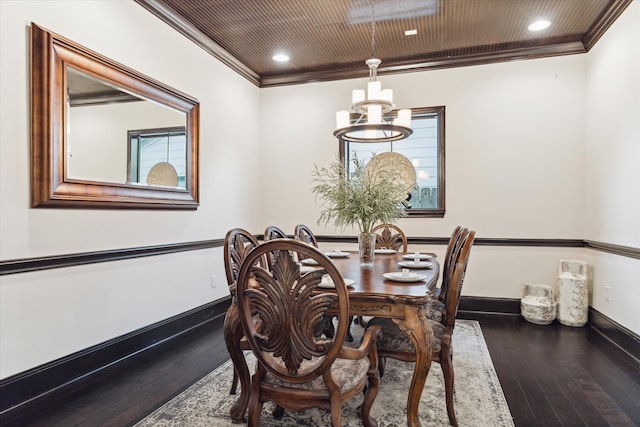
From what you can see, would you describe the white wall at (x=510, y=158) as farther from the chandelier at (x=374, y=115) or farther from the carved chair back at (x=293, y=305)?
the carved chair back at (x=293, y=305)

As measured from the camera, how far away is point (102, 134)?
2.76 metres

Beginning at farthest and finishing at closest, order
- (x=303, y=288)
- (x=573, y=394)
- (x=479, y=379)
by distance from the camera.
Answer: (x=479, y=379) → (x=573, y=394) → (x=303, y=288)

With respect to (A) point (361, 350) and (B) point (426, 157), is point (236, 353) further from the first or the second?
(B) point (426, 157)

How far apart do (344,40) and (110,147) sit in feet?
8.20

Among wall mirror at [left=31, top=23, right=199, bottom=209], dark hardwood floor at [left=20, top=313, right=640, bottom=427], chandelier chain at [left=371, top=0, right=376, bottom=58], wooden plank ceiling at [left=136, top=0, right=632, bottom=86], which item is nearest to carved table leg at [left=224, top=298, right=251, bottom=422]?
dark hardwood floor at [left=20, top=313, right=640, bottom=427]

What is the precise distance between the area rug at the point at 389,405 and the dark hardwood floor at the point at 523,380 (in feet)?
0.25

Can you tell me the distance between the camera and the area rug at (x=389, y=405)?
2.08 metres

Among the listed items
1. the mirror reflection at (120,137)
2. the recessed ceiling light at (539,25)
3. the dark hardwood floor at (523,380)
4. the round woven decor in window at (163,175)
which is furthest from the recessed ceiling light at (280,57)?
the dark hardwood floor at (523,380)

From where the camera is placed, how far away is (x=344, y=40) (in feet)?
13.3

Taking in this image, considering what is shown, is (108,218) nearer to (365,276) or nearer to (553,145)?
(365,276)

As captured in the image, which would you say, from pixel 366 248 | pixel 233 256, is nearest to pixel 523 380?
pixel 366 248

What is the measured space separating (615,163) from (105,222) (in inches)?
163

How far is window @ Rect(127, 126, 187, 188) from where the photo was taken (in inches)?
120

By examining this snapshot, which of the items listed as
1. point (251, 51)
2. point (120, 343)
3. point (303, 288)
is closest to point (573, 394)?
point (303, 288)
